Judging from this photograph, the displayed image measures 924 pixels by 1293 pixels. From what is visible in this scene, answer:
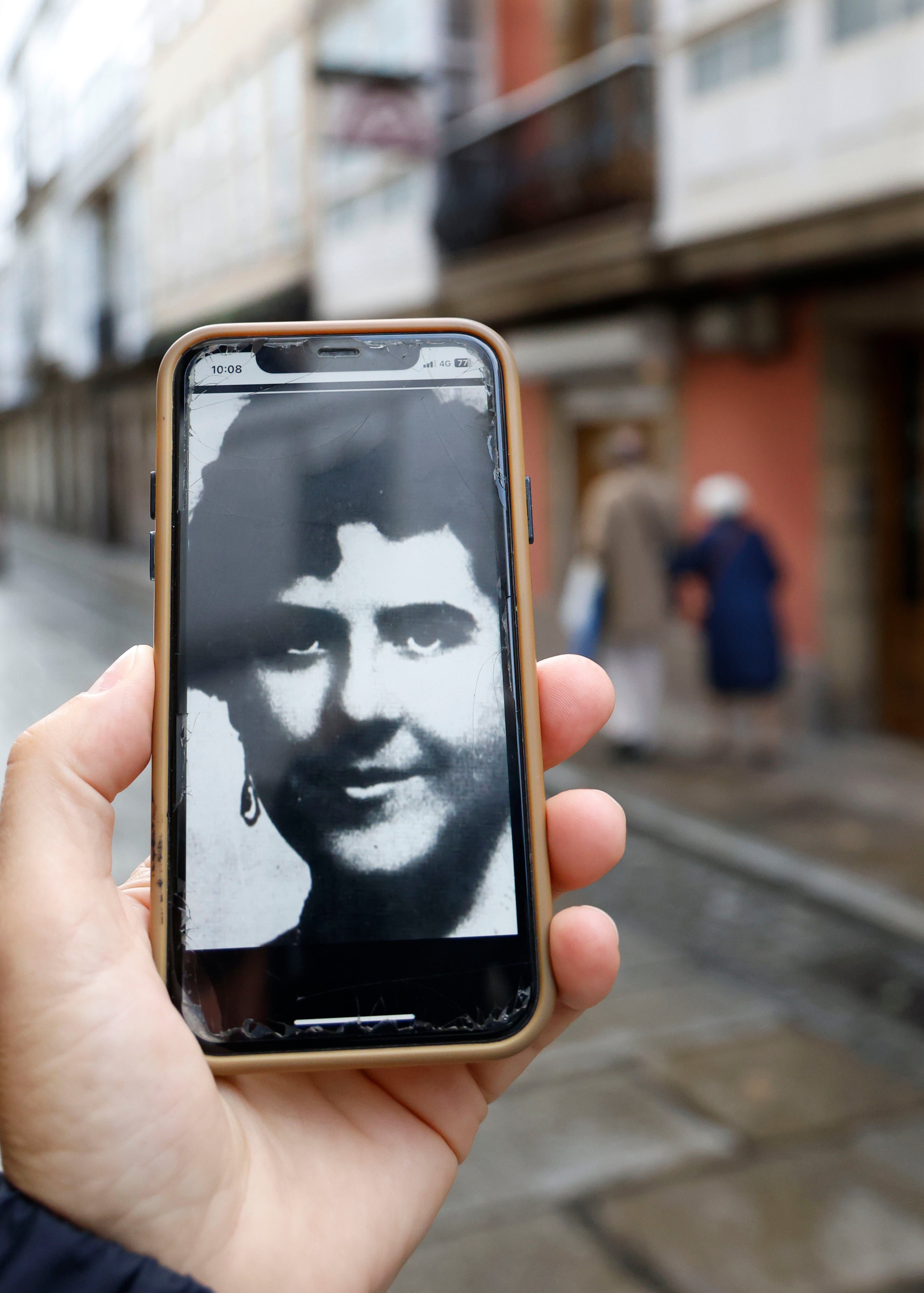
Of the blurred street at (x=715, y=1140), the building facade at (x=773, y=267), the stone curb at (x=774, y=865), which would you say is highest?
the building facade at (x=773, y=267)

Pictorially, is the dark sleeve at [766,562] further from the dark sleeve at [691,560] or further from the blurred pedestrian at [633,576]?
the blurred pedestrian at [633,576]

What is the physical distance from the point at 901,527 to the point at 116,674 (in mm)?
8561

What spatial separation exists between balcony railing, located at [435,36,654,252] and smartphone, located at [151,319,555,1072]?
359 inches

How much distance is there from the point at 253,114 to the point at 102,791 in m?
14.0

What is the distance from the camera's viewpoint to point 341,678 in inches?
59.9

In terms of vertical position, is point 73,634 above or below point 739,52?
below

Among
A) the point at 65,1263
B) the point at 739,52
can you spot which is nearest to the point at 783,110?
the point at 739,52

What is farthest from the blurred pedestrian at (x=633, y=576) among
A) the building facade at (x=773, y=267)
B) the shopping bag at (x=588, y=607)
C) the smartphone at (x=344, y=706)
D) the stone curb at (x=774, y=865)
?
the smartphone at (x=344, y=706)

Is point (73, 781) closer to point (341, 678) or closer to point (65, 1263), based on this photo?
point (341, 678)

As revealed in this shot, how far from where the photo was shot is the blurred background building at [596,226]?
8391 millimetres

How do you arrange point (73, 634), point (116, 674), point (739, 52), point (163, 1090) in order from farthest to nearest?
point (73, 634)
point (739, 52)
point (116, 674)
point (163, 1090)

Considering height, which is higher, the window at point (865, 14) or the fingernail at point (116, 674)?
the window at point (865, 14)

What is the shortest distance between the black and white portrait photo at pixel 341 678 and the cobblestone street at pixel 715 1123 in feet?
4.71

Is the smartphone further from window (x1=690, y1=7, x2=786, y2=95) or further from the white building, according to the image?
window (x1=690, y1=7, x2=786, y2=95)
